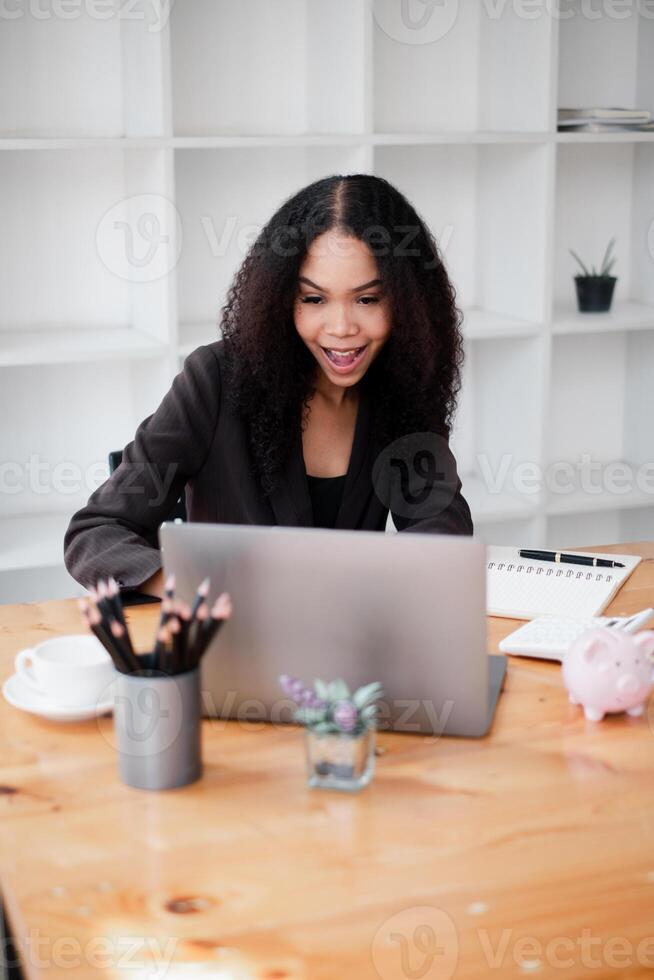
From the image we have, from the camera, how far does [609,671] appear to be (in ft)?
4.49

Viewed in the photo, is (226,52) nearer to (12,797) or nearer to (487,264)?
(487,264)

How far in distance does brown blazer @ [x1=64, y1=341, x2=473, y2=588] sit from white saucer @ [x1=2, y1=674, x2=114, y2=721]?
490mm

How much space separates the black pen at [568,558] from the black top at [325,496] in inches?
15.1

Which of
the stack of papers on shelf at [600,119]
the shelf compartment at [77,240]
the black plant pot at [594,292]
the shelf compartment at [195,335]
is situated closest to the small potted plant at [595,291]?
the black plant pot at [594,292]

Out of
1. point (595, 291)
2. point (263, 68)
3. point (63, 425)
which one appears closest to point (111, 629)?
point (63, 425)

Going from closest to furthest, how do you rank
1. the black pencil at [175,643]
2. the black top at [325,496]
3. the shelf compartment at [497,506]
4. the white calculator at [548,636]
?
the black pencil at [175,643] < the white calculator at [548,636] < the black top at [325,496] < the shelf compartment at [497,506]

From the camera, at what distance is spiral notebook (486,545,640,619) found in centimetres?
174

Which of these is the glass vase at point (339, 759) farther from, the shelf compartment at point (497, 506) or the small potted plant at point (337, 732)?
the shelf compartment at point (497, 506)

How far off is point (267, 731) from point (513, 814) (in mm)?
317

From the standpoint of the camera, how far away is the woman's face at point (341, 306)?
192cm

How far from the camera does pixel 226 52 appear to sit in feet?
10.2

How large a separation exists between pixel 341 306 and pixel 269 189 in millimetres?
1408

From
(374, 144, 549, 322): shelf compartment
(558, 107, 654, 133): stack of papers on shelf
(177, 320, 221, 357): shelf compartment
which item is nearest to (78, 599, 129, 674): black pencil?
(177, 320, 221, 357): shelf compartment

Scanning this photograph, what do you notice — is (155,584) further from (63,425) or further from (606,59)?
(606,59)
